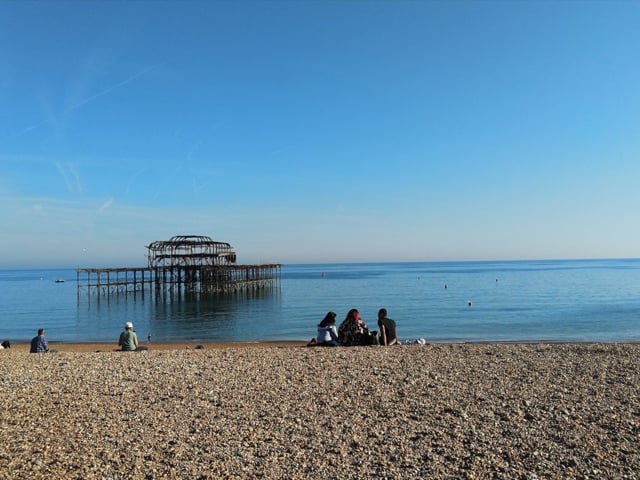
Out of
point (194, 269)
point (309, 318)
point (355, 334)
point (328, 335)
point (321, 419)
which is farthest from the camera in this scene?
point (194, 269)

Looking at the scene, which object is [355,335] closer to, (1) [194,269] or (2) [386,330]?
(2) [386,330]

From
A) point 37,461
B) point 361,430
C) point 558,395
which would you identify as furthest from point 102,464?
point 558,395

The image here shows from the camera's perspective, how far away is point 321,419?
6.37 m

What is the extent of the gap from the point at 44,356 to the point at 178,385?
557cm

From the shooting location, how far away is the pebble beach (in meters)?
4.96

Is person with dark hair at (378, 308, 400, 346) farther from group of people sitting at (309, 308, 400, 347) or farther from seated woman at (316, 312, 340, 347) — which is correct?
seated woman at (316, 312, 340, 347)

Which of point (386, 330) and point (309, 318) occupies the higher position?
point (386, 330)

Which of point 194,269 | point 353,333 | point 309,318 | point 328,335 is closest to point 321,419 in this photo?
point 353,333

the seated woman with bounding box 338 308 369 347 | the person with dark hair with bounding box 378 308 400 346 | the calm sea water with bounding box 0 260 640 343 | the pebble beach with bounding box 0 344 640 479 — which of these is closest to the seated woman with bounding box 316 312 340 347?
the seated woman with bounding box 338 308 369 347

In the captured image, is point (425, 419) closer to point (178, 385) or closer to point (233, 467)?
point (233, 467)

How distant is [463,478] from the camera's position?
15.3 feet

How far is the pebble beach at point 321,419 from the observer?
4957 millimetres

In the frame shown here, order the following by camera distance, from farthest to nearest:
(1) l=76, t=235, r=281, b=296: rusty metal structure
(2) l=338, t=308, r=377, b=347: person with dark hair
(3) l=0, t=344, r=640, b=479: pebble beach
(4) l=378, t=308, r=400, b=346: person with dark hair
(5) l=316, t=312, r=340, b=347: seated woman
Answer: (1) l=76, t=235, r=281, b=296: rusty metal structure < (5) l=316, t=312, r=340, b=347: seated woman < (2) l=338, t=308, r=377, b=347: person with dark hair < (4) l=378, t=308, r=400, b=346: person with dark hair < (3) l=0, t=344, r=640, b=479: pebble beach

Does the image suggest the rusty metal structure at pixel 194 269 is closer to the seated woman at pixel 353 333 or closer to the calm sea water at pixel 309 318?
the calm sea water at pixel 309 318
